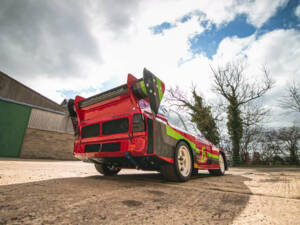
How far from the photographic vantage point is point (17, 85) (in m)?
17.0

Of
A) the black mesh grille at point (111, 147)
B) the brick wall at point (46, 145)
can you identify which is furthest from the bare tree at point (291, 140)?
the brick wall at point (46, 145)

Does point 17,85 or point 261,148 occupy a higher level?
point 17,85

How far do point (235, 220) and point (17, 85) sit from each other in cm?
2243

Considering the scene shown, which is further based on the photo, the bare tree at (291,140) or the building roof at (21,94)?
the building roof at (21,94)

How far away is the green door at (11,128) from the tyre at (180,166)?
1625 centimetres

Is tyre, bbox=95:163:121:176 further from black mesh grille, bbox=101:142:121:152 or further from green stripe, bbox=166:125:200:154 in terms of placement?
green stripe, bbox=166:125:200:154

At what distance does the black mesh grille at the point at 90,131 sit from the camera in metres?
2.61

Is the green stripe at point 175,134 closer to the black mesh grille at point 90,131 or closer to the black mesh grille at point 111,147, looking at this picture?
the black mesh grille at point 111,147

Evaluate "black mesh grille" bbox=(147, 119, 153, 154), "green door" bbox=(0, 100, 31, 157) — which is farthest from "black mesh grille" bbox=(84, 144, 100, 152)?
"green door" bbox=(0, 100, 31, 157)

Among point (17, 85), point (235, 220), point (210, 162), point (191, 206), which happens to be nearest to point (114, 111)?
point (191, 206)


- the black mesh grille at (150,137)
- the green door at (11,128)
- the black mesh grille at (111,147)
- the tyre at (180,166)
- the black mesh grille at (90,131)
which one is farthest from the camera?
the green door at (11,128)

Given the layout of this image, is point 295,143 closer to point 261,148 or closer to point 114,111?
point 261,148

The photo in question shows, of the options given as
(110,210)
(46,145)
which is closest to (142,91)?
(110,210)

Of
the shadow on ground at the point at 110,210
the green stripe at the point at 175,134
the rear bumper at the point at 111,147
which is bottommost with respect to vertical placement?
the shadow on ground at the point at 110,210
